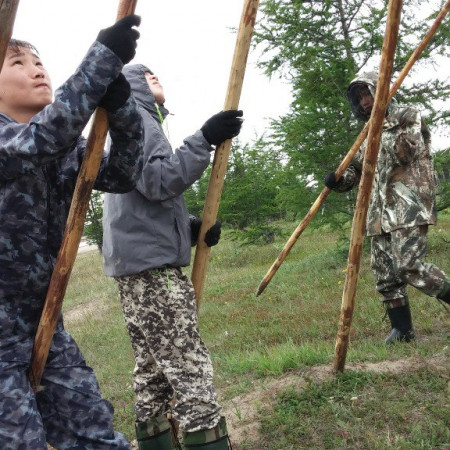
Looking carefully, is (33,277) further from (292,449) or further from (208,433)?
(292,449)

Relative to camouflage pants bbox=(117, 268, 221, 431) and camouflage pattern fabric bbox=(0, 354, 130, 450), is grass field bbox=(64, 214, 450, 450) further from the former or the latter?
camouflage pattern fabric bbox=(0, 354, 130, 450)

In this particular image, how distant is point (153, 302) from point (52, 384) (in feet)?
2.45

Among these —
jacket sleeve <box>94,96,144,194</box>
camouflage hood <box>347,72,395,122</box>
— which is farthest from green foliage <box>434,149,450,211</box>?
jacket sleeve <box>94,96,144,194</box>

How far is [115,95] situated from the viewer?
2.08 metres

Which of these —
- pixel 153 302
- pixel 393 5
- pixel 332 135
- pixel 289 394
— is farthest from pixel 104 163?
pixel 332 135

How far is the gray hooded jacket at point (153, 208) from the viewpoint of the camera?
2877 mm

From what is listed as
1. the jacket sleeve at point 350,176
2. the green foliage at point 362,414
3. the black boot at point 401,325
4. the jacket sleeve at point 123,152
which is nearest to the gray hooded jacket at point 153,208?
the jacket sleeve at point 123,152

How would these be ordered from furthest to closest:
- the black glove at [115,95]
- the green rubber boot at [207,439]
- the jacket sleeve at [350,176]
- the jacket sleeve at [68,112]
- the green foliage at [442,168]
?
the green foliage at [442,168], the jacket sleeve at [350,176], the green rubber boot at [207,439], the black glove at [115,95], the jacket sleeve at [68,112]

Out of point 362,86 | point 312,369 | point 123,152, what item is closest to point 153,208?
point 123,152

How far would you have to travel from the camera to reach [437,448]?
291 cm

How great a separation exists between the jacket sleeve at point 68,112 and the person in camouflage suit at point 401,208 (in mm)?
2885

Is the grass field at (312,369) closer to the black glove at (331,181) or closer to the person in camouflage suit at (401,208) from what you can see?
the person in camouflage suit at (401,208)

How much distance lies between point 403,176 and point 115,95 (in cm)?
324

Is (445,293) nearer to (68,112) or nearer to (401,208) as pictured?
(401,208)
